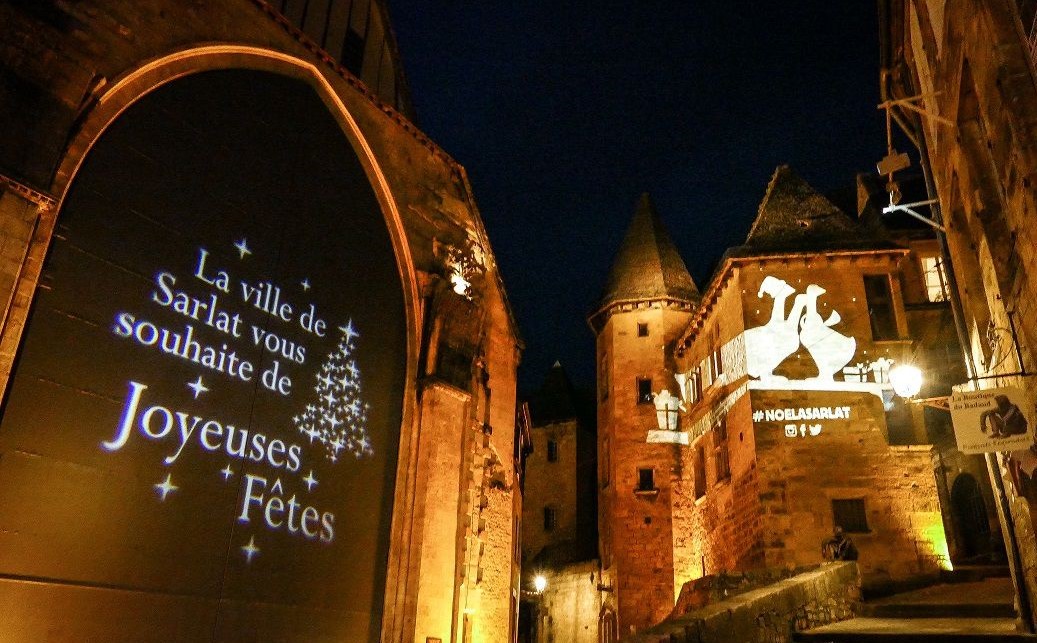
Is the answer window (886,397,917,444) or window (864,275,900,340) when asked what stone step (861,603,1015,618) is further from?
window (864,275,900,340)

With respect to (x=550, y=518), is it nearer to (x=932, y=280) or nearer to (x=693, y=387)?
(x=693, y=387)

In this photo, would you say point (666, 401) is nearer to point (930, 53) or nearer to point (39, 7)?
point (930, 53)

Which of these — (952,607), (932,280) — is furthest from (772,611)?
(932,280)

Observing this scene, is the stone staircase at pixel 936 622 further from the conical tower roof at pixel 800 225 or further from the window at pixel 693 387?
the window at pixel 693 387

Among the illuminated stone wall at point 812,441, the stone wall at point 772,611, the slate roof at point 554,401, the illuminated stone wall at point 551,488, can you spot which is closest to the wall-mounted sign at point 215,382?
the stone wall at point 772,611

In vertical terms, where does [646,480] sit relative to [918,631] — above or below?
above

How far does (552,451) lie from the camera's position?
28688 millimetres

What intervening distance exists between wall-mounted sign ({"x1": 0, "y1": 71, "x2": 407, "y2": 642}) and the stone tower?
11542 millimetres

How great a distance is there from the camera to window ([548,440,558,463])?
28.5m

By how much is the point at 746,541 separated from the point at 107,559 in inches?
492

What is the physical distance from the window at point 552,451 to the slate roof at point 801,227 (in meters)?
13.6

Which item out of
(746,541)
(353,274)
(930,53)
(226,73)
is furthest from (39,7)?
(746,541)

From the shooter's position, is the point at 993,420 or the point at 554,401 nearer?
the point at 993,420

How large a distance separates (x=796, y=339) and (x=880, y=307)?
205cm
